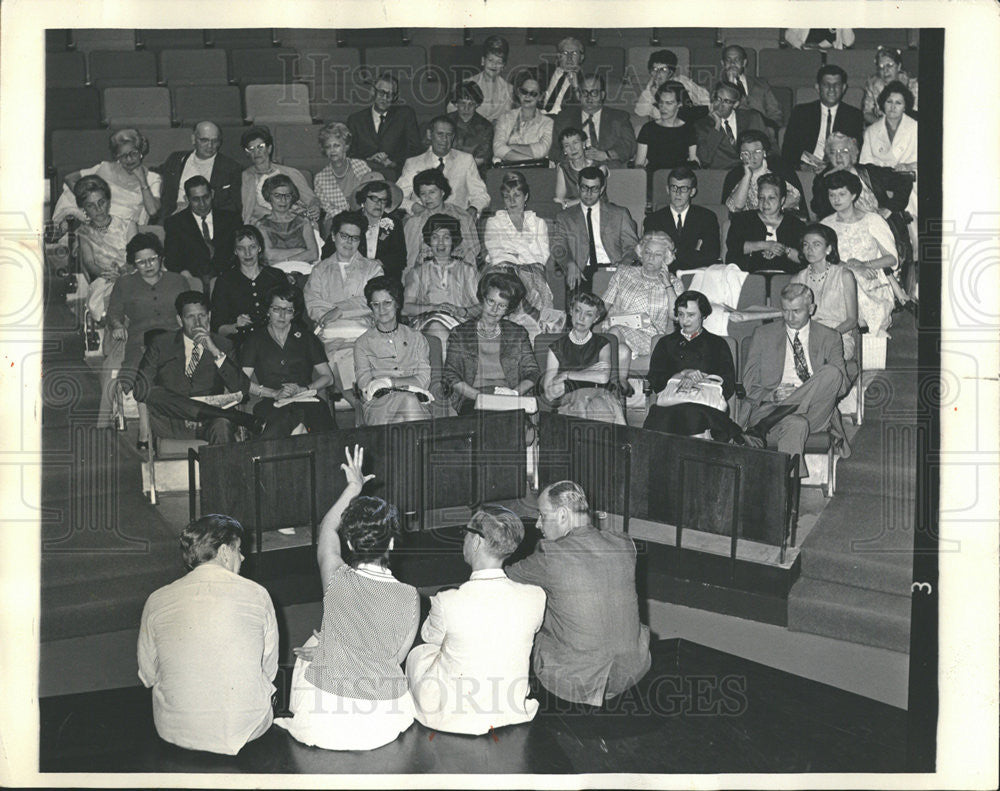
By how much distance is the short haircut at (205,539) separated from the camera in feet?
15.1

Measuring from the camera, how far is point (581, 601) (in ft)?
15.6

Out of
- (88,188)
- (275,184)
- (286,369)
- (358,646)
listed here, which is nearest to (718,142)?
(275,184)

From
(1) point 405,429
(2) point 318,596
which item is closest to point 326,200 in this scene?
(1) point 405,429

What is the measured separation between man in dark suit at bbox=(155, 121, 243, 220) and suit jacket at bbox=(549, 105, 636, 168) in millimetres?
1463

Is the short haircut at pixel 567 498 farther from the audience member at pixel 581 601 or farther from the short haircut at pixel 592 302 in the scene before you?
the short haircut at pixel 592 302

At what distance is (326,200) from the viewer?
638 centimetres

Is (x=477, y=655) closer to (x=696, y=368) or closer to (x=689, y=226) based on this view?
(x=696, y=368)

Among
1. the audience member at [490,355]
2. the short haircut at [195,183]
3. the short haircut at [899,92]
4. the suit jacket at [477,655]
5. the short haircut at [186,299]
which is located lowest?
the suit jacket at [477,655]

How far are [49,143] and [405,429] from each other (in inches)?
68.3

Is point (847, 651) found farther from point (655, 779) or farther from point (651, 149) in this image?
point (651, 149)

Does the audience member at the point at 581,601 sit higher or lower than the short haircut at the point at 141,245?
lower

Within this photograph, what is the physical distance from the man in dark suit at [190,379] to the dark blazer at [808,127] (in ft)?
8.65

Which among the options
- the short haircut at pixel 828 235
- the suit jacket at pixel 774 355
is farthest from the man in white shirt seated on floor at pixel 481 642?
the short haircut at pixel 828 235

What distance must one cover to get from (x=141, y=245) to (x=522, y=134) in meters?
1.78
